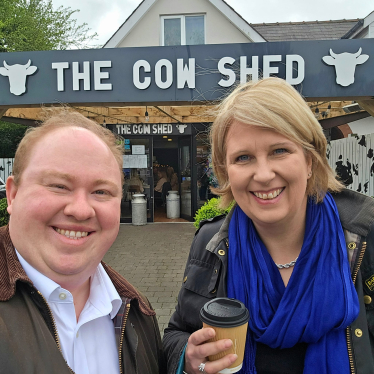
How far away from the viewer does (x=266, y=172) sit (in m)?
1.35

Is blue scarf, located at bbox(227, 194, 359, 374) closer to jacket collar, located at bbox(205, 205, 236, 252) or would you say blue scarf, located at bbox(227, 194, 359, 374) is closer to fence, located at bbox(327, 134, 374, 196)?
jacket collar, located at bbox(205, 205, 236, 252)

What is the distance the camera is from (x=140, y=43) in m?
10.2

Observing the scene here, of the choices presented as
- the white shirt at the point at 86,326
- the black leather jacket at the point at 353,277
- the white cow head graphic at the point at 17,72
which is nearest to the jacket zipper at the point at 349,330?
the black leather jacket at the point at 353,277

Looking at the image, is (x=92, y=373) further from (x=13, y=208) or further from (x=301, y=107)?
(x=301, y=107)

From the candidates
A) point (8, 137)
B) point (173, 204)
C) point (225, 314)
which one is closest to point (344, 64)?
point (225, 314)

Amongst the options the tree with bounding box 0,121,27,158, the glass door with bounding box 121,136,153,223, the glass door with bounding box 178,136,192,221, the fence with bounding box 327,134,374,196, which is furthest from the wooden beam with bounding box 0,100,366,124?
the tree with bounding box 0,121,27,158

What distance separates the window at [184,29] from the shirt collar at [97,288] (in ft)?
33.8

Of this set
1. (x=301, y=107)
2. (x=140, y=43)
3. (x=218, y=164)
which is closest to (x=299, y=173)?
(x=301, y=107)

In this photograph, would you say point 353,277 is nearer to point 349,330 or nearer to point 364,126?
point 349,330

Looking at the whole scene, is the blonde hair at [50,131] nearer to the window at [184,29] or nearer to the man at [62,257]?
the man at [62,257]

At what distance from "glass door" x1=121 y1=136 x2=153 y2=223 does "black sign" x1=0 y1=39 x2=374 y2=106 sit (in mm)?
4732

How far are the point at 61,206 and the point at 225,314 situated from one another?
28.4 inches

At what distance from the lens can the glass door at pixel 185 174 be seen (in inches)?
408

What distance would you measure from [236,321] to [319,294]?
0.46m
